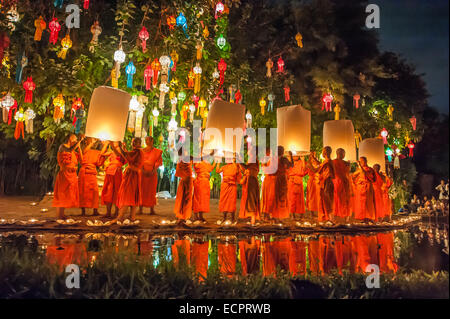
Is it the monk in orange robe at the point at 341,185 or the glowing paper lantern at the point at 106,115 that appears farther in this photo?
the monk in orange robe at the point at 341,185

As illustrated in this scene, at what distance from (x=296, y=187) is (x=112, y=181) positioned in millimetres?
4355

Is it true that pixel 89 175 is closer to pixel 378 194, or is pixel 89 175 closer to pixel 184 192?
pixel 184 192

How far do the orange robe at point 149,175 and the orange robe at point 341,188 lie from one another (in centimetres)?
390

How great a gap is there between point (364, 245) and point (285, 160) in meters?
2.58

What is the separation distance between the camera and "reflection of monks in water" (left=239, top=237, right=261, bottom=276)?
3.53 meters

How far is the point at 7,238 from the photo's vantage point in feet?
16.1

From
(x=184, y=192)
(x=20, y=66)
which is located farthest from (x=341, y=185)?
(x=20, y=66)

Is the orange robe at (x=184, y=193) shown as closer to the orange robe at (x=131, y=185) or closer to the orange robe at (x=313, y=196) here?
the orange robe at (x=131, y=185)

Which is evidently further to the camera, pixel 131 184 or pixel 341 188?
pixel 341 188

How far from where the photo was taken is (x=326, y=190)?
24.6 ft

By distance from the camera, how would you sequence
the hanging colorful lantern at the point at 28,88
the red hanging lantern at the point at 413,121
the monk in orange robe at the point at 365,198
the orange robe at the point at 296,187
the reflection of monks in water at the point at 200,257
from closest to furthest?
1. the reflection of monks in water at the point at 200,257
2. the hanging colorful lantern at the point at 28,88
3. the monk in orange robe at the point at 365,198
4. the orange robe at the point at 296,187
5. the red hanging lantern at the point at 413,121

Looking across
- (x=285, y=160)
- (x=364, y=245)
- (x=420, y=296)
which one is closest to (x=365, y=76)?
(x=285, y=160)

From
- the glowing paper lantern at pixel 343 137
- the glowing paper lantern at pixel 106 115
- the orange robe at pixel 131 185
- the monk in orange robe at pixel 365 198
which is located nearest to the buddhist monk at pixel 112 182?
the orange robe at pixel 131 185

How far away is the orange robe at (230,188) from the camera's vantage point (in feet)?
24.1
